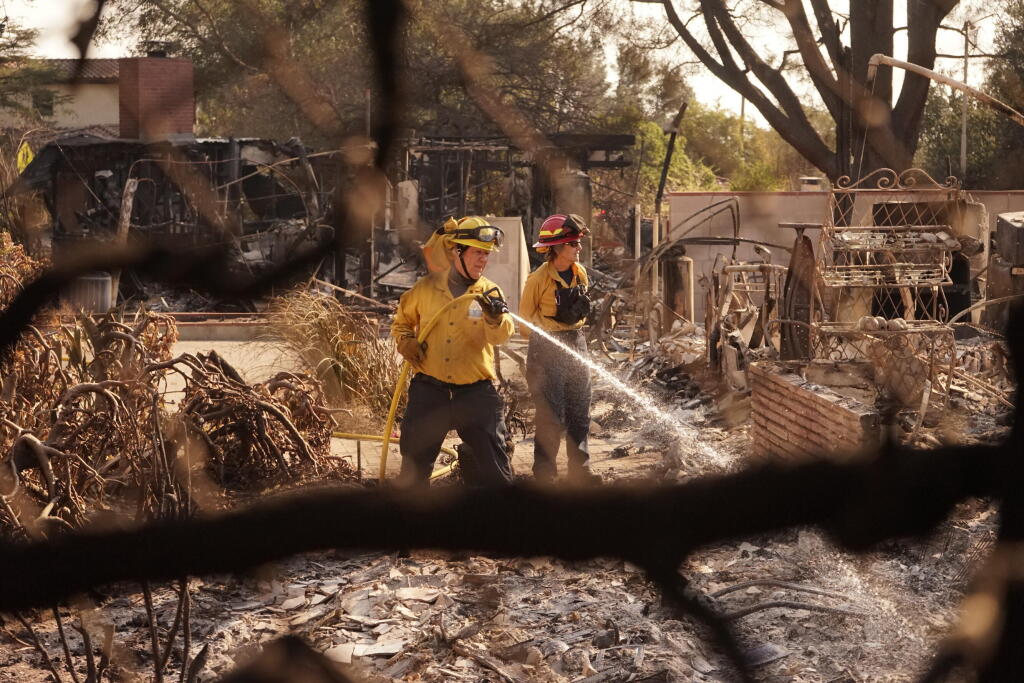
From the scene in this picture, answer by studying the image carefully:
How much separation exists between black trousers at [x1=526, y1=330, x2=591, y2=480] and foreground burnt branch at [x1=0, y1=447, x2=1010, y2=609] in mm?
4296

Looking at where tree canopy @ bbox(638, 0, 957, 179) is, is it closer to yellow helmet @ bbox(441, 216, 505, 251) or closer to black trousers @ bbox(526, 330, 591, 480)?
yellow helmet @ bbox(441, 216, 505, 251)

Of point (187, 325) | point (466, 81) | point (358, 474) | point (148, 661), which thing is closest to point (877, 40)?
point (466, 81)

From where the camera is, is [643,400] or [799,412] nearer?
[799,412]

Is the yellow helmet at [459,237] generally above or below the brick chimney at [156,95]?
below

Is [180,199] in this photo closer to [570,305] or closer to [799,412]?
[799,412]

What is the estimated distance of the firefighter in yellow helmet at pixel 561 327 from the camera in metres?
4.76

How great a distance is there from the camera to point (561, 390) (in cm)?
480

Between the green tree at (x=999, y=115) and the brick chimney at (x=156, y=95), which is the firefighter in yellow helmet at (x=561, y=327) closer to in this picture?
the green tree at (x=999, y=115)

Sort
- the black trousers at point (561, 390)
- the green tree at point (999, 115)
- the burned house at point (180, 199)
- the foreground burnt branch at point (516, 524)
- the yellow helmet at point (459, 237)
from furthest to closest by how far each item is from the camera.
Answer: the black trousers at point (561, 390) < the yellow helmet at point (459, 237) < the green tree at point (999, 115) < the burned house at point (180, 199) < the foreground burnt branch at point (516, 524)

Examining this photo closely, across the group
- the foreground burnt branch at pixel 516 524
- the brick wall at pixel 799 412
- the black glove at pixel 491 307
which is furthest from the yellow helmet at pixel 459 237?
the brick wall at pixel 799 412

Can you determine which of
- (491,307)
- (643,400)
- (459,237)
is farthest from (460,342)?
(643,400)

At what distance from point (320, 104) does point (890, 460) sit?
0.72 feet

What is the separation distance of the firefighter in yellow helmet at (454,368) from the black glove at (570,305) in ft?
3.51

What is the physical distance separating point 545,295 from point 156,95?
440 centimetres
